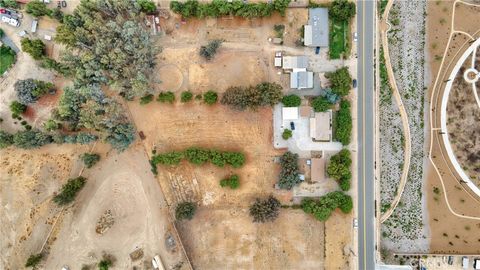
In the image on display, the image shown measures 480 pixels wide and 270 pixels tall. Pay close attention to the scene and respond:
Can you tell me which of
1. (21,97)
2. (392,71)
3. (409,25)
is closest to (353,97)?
(392,71)

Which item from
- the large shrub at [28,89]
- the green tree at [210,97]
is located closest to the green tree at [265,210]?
the green tree at [210,97]

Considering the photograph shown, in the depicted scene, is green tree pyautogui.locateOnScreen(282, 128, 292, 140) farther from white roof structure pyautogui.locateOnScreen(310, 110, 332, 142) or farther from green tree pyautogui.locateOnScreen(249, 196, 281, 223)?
green tree pyautogui.locateOnScreen(249, 196, 281, 223)

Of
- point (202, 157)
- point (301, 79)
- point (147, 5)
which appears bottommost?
point (202, 157)

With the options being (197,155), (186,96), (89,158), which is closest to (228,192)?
(197,155)

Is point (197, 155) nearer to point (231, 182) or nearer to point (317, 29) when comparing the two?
point (231, 182)

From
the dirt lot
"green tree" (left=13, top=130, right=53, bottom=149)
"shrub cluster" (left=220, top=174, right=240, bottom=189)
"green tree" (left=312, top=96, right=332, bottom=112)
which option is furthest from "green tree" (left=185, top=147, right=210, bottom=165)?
the dirt lot

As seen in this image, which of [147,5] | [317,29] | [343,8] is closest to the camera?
[147,5]

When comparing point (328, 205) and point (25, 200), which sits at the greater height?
point (25, 200)

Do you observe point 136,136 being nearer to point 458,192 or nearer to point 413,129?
point 413,129
